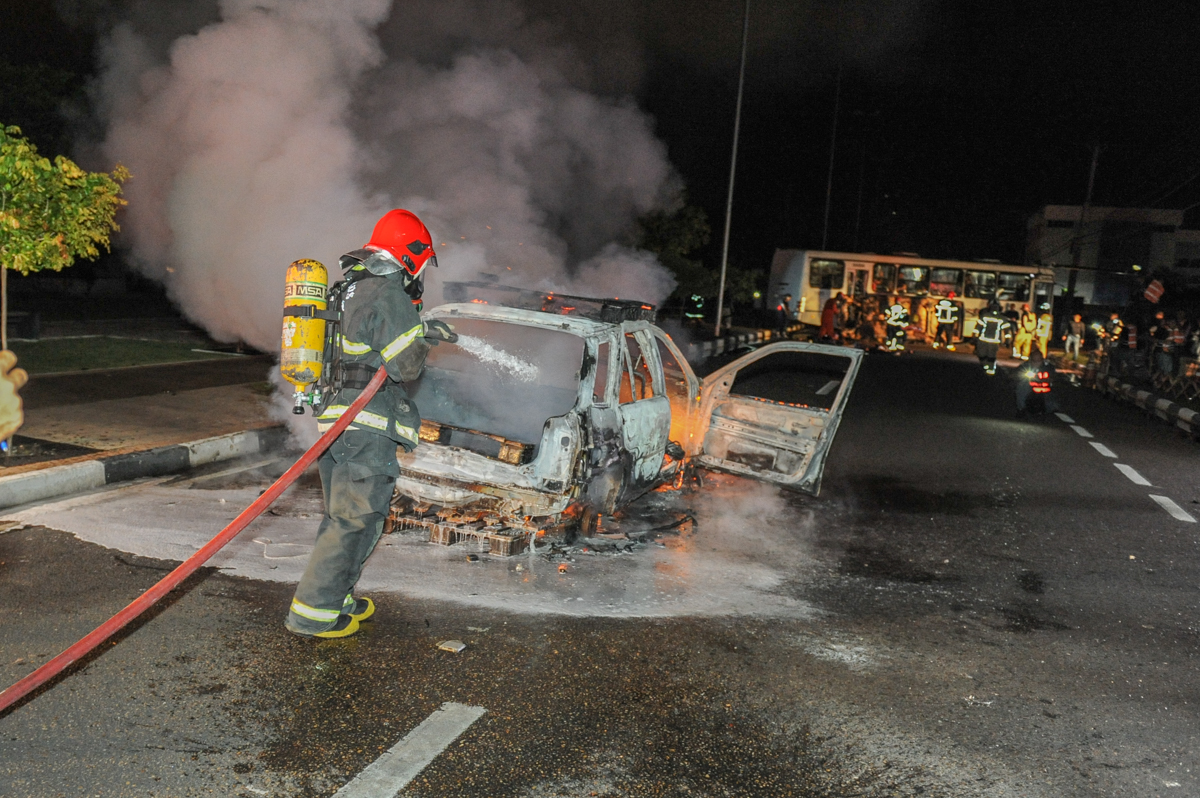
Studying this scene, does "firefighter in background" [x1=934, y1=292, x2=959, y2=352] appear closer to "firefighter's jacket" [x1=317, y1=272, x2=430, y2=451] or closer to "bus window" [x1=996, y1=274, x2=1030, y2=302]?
"bus window" [x1=996, y1=274, x2=1030, y2=302]

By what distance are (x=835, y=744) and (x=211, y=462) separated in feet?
20.2

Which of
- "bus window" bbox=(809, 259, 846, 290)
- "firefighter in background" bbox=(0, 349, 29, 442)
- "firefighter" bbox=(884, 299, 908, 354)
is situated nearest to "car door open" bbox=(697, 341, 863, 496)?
"firefighter in background" bbox=(0, 349, 29, 442)

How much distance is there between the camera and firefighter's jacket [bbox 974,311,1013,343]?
1875 centimetres

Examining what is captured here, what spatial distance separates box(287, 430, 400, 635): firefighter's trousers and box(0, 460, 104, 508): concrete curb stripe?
10.1ft

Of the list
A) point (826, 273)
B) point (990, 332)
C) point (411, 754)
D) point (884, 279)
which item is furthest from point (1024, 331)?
point (411, 754)

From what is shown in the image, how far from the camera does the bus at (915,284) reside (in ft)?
104

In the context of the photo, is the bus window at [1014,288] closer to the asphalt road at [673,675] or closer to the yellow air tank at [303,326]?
the asphalt road at [673,675]

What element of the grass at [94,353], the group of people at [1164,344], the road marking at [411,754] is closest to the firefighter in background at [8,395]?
the road marking at [411,754]

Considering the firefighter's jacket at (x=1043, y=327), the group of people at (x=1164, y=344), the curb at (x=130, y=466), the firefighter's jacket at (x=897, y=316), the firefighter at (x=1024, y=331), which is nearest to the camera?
the curb at (x=130, y=466)

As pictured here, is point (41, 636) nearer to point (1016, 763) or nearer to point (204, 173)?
point (1016, 763)

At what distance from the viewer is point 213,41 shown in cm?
1130

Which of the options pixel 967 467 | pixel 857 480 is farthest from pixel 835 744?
pixel 967 467

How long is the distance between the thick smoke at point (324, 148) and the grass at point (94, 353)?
88 cm

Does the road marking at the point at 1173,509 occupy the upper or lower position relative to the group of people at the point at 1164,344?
lower
